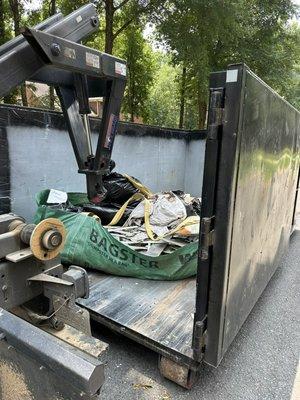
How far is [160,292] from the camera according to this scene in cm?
251

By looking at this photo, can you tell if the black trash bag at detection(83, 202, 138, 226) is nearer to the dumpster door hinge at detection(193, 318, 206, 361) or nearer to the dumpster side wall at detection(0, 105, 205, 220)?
the dumpster side wall at detection(0, 105, 205, 220)

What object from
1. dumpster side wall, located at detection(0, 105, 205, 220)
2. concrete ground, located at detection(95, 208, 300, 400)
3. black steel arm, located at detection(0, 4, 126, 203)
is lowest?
concrete ground, located at detection(95, 208, 300, 400)

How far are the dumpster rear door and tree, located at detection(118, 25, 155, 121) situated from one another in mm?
10701

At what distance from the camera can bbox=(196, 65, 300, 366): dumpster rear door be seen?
1479 mm

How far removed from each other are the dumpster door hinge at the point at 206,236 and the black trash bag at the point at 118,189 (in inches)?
82.5

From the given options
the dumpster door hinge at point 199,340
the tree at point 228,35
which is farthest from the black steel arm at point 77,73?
the tree at point 228,35

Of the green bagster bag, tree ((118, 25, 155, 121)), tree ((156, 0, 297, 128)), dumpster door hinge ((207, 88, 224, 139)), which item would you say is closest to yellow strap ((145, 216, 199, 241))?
the green bagster bag

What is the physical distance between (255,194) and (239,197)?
35 centimetres

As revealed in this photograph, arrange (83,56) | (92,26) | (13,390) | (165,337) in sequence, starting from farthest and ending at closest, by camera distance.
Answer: (92,26)
(83,56)
(165,337)
(13,390)

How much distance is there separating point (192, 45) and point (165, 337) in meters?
8.20

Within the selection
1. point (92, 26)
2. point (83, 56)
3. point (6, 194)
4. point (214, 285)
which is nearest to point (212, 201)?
point (214, 285)

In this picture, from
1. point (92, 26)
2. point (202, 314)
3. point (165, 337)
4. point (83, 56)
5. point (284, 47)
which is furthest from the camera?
point (284, 47)

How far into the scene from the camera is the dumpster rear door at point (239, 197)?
58.2 inches

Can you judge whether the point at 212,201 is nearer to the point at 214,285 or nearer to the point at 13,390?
the point at 214,285
